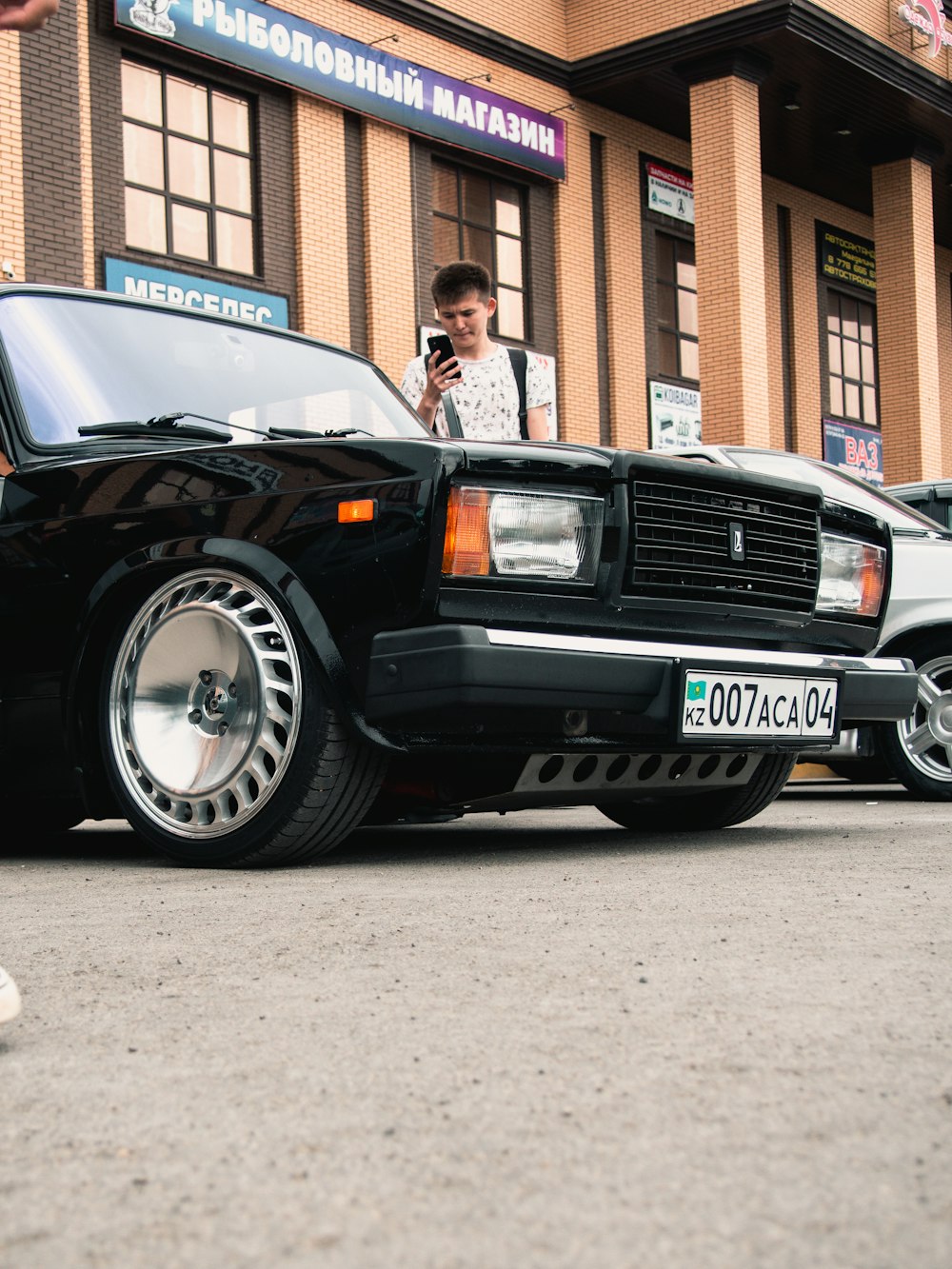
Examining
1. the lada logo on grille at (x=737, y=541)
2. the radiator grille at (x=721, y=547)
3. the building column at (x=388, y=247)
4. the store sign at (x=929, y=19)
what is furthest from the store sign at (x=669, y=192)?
the lada logo on grille at (x=737, y=541)

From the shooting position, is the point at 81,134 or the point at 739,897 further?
the point at 81,134

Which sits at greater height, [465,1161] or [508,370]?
[508,370]

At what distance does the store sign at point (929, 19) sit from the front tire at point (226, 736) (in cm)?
1803

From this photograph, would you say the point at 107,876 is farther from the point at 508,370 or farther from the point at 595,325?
the point at 595,325

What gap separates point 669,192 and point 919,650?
15223 millimetres

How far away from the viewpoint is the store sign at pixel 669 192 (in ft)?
68.5

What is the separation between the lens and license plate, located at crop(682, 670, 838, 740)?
434cm

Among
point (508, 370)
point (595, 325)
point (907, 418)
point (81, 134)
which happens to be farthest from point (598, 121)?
point (508, 370)

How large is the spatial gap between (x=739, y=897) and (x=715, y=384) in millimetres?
15307

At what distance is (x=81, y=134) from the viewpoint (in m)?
14.2

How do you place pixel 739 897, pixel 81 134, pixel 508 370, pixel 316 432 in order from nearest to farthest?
pixel 739 897 < pixel 316 432 < pixel 508 370 < pixel 81 134

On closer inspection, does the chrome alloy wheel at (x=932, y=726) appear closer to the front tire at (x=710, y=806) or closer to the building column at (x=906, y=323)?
the front tire at (x=710, y=806)

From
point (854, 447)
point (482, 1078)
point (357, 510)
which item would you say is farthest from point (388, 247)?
point (482, 1078)

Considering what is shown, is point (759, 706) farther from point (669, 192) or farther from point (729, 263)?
point (669, 192)
